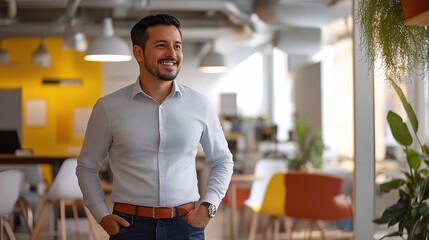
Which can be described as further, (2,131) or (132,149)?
(2,131)

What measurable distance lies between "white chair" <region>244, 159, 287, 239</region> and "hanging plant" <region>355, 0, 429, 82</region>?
4.19 metres

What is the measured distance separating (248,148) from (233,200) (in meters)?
7.32

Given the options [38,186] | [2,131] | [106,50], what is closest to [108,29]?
[106,50]

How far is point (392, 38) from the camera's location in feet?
12.1

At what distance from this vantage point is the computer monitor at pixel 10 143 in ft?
18.4

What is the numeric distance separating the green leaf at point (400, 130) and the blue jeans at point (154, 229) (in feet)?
4.58

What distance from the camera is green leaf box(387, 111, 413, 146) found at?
4.26m

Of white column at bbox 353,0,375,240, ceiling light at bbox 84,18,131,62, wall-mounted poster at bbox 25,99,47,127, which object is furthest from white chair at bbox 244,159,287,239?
white column at bbox 353,0,375,240

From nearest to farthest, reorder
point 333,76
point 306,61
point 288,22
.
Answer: point 288,22, point 333,76, point 306,61

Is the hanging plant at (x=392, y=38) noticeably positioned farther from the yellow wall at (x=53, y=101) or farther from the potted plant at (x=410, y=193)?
the yellow wall at (x=53, y=101)

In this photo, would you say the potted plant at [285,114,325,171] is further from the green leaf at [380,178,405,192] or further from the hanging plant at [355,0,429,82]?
the hanging plant at [355,0,429,82]

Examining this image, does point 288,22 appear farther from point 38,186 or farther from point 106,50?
point 38,186

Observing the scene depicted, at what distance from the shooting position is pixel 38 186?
6234 millimetres

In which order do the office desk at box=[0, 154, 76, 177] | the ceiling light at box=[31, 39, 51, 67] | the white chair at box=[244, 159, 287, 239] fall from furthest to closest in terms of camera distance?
the ceiling light at box=[31, 39, 51, 67]
the white chair at box=[244, 159, 287, 239]
the office desk at box=[0, 154, 76, 177]
